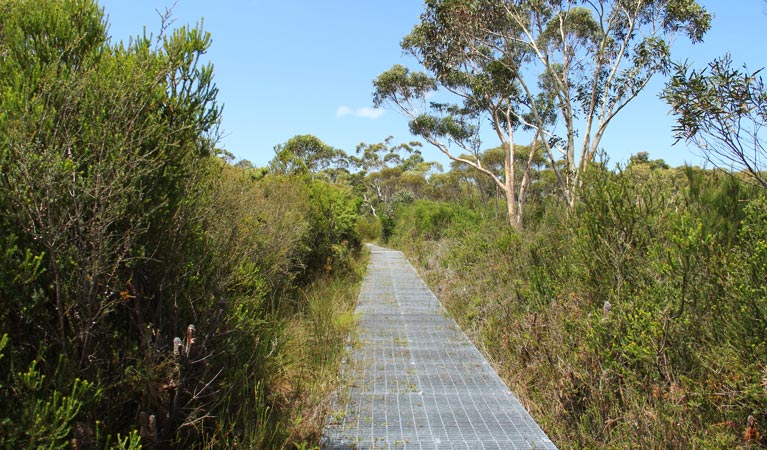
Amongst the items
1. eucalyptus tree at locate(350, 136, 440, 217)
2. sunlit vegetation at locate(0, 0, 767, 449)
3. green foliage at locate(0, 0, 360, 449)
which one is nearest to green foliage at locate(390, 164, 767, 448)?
sunlit vegetation at locate(0, 0, 767, 449)

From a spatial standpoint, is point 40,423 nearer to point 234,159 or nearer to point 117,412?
point 117,412

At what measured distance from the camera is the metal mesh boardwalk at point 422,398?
151 inches

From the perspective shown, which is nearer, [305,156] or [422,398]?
[422,398]

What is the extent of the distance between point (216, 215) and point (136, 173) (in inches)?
56.3

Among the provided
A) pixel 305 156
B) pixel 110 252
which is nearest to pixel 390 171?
pixel 305 156

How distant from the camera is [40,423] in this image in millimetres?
1952

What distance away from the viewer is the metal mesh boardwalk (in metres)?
3.82

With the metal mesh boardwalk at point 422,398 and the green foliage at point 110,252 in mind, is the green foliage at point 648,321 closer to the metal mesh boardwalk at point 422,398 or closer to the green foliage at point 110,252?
the metal mesh boardwalk at point 422,398

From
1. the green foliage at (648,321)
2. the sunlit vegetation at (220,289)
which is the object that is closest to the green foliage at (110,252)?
the sunlit vegetation at (220,289)

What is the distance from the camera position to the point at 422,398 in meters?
4.65

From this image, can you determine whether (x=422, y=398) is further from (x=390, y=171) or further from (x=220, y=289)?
(x=390, y=171)

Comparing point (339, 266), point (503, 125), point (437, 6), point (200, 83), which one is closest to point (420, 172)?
point (503, 125)

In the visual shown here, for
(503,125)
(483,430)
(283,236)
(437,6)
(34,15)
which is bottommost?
(483,430)

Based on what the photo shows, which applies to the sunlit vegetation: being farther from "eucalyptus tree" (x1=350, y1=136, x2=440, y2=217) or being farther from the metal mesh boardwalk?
"eucalyptus tree" (x1=350, y1=136, x2=440, y2=217)
